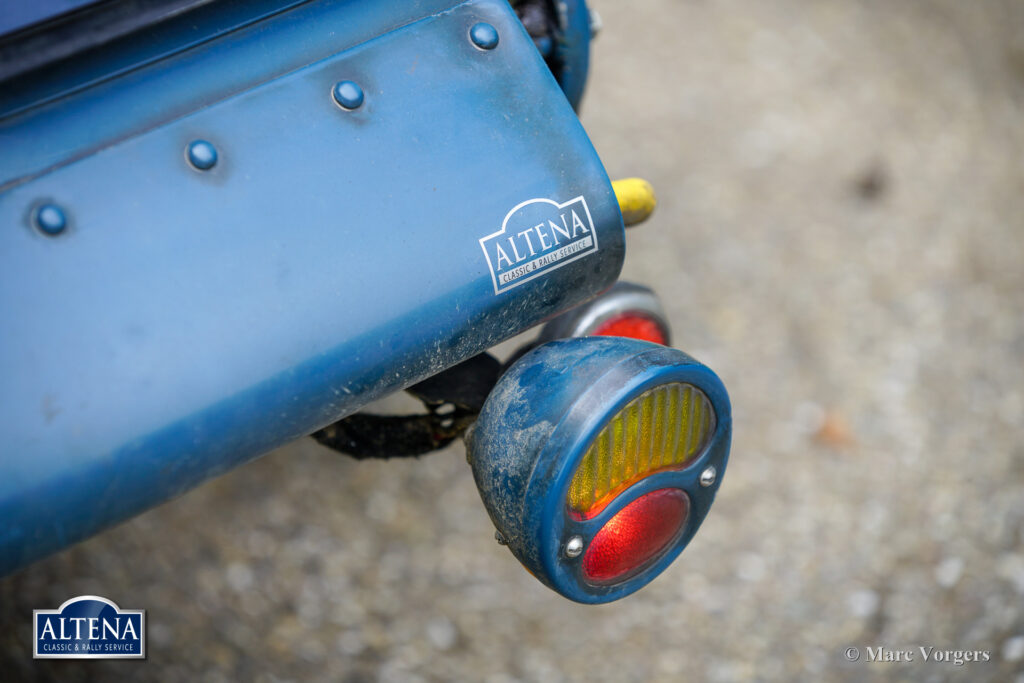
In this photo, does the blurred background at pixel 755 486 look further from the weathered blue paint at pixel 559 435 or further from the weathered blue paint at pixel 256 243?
the weathered blue paint at pixel 256 243

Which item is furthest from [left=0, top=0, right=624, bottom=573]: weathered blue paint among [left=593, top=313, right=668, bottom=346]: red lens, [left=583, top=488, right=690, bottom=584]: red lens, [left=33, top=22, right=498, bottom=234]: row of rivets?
[left=583, top=488, right=690, bottom=584]: red lens

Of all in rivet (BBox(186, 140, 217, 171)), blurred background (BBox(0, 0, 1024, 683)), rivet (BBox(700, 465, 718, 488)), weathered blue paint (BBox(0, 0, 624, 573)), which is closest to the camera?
weathered blue paint (BBox(0, 0, 624, 573))

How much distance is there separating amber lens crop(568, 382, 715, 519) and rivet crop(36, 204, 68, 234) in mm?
717

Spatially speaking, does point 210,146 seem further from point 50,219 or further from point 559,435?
point 559,435

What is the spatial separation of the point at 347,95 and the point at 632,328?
657mm

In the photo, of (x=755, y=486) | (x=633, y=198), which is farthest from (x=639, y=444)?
(x=755, y=486)

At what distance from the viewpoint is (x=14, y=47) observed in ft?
3.64

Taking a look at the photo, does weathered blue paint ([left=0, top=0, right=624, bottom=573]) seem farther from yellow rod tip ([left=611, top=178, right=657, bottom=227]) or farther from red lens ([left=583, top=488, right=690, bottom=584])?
red lens ([left=583, top=488, right=690, bottom=584])

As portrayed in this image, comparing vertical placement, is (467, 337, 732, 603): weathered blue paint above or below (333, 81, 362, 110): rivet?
below

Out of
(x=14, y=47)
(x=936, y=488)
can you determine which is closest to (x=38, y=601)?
(x=14, y=47)

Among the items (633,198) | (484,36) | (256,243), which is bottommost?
(633,198)

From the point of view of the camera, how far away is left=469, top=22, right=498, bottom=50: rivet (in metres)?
1.29

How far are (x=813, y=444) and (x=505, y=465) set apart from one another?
63.5 inches

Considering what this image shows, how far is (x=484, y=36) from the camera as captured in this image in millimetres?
1297
